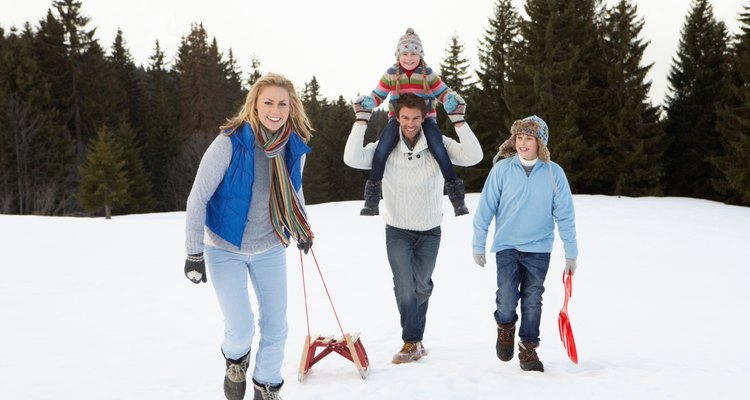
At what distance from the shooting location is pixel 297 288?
8.52 metres

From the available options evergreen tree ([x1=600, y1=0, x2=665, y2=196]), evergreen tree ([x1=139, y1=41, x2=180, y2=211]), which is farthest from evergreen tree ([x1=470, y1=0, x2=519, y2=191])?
evergreen tree ([x1=139, y1=41, x2=180, y2=211])

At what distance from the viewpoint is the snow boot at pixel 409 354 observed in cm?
450

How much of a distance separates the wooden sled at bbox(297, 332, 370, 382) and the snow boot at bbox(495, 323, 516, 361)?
3.47ft

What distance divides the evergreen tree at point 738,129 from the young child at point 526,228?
79.4 feet

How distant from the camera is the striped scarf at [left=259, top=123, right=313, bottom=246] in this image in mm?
3336

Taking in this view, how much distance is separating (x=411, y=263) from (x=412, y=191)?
0.59m

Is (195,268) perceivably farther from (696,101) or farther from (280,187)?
(696,101)

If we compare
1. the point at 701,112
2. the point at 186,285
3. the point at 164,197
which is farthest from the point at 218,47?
the point at 186,285

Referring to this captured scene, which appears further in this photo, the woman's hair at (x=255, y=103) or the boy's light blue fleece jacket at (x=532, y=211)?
the boy's light blue fleece jacket at (x=532, y=211)

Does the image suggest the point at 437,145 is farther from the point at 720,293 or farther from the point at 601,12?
the point at 601,12

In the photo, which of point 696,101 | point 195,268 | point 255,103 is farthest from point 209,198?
point 696,101

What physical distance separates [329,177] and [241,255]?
44.4 m

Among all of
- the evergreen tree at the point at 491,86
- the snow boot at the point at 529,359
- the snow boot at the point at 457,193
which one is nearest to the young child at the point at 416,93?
the snow boot at the point at 457,193

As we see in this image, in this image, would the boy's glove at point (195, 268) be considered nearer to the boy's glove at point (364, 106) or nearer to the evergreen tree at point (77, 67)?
the boy's glove at point (364, 106)
